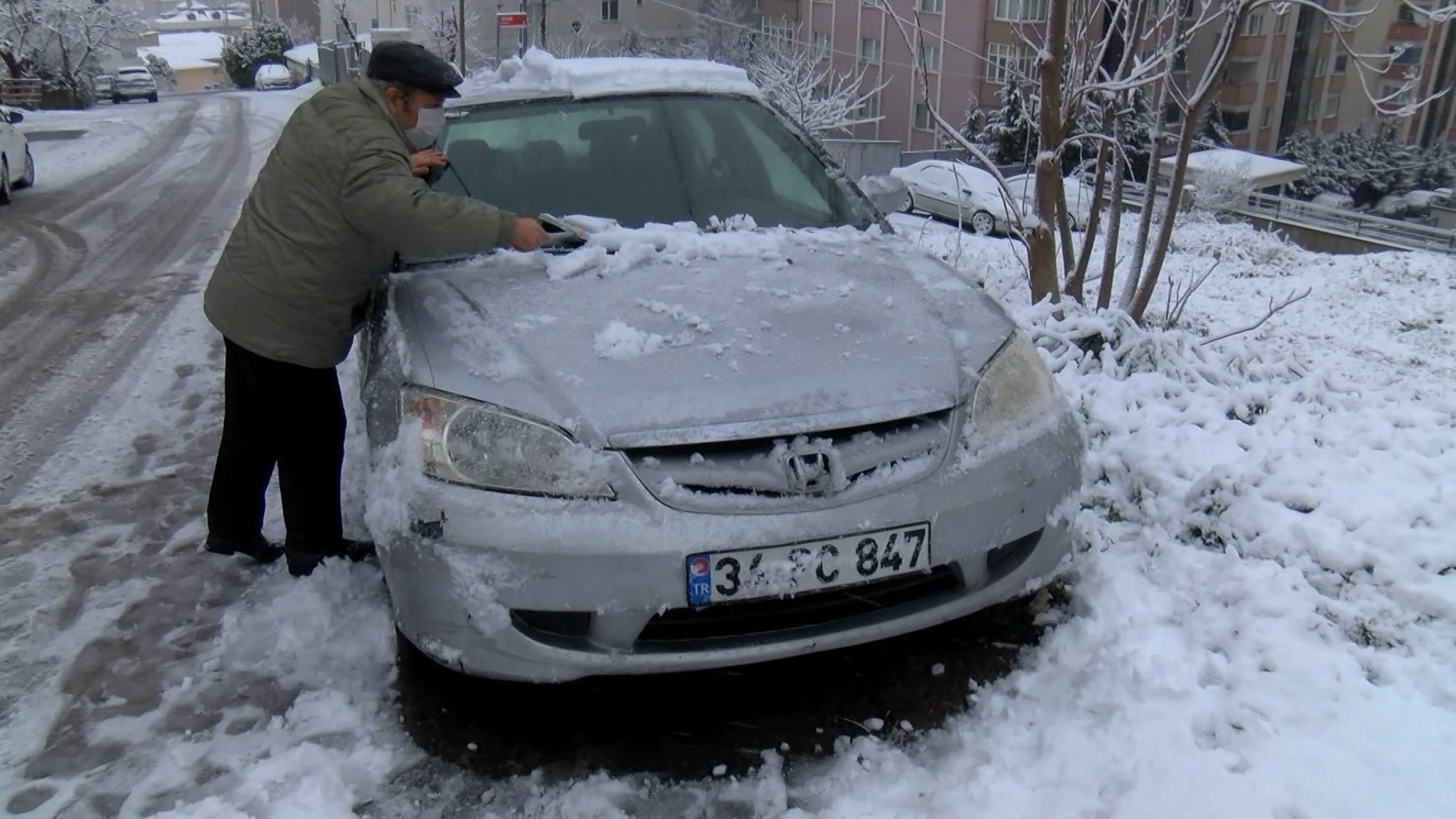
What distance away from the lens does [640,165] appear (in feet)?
12.1

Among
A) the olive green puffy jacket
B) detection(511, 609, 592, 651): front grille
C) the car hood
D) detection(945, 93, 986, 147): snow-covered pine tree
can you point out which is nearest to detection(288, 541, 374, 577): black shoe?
the olive green puffy jacket

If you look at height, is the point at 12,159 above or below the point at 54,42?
below

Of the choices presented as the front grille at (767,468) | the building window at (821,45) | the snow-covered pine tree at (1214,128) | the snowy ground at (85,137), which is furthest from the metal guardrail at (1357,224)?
the front grille at (767,468)

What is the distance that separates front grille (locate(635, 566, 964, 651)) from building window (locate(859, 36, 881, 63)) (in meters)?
40.7

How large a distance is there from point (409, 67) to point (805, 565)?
6.07ft

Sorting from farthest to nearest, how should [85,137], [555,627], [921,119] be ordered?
[921,119]
[85,137]
[555,627]

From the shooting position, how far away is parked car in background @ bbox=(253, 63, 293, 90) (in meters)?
44.6

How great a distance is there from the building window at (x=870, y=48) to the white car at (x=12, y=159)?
32.0 metres

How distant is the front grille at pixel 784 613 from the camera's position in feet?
7.84

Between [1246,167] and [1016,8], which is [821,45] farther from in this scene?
[1246,167]

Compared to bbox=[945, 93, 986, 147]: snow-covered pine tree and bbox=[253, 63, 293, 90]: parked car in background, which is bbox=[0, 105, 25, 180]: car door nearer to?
bbox=[945, 93, 986, 147]: snow-covered pine tree

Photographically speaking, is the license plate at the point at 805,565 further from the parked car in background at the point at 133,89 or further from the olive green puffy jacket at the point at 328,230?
the parked car in background at the point at 133,89

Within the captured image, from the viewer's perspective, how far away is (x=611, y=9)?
53.5 meters

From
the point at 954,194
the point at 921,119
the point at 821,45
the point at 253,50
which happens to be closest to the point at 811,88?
the point at 821,45
